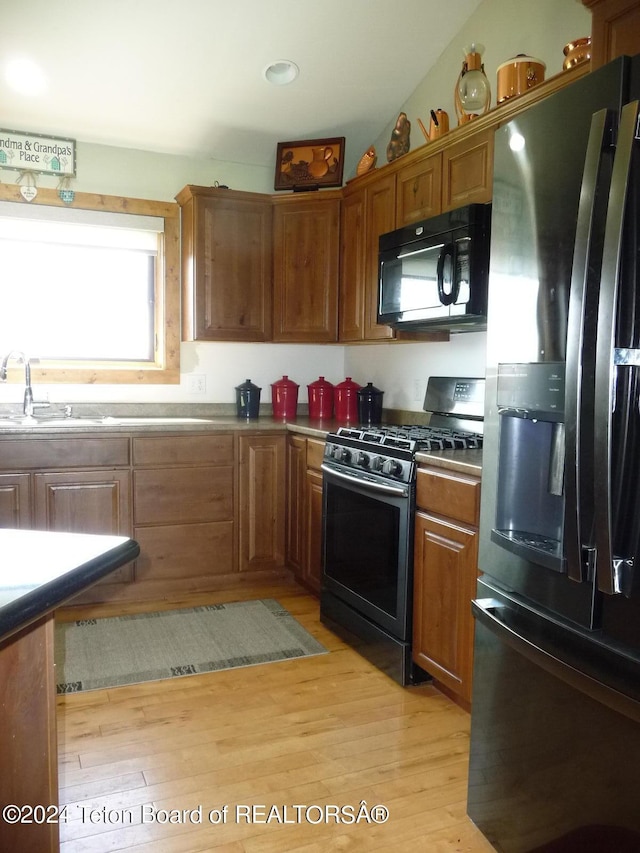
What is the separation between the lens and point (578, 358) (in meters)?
1.30

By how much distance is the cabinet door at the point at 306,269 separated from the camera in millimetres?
3859

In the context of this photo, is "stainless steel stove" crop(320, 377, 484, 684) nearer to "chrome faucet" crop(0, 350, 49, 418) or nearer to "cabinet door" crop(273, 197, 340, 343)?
"cabinet door" crop(273, 197, 340, 343)

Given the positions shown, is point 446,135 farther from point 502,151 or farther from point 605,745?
point 605,745

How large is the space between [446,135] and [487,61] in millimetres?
638

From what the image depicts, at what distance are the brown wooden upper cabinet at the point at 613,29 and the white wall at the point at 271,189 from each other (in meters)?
1.47

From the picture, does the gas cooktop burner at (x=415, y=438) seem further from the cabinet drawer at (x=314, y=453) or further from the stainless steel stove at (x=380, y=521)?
the cabinet drawer at (x=314, y=453)

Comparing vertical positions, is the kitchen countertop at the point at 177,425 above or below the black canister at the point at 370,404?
below

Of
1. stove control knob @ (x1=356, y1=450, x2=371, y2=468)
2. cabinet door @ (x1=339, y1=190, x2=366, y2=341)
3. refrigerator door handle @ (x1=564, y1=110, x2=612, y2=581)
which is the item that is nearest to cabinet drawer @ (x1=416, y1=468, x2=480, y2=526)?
stove control knob @ (x1=356, y1=450, x2=371, y2=468)

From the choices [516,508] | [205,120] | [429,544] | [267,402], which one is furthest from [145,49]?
[516,508]

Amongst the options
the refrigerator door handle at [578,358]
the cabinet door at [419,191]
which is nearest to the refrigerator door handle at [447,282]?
the cabinet door at [419,191]

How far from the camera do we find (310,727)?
2297mm

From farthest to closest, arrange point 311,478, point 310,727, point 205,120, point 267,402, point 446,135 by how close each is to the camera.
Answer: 1. point 267,402
2. point 205,120
3. point 311,478
4. point 446,135
5. point 310,727

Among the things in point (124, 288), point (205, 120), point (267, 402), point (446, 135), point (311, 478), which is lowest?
point (311, 478)

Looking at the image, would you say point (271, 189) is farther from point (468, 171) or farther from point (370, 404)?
point (468, 171)
